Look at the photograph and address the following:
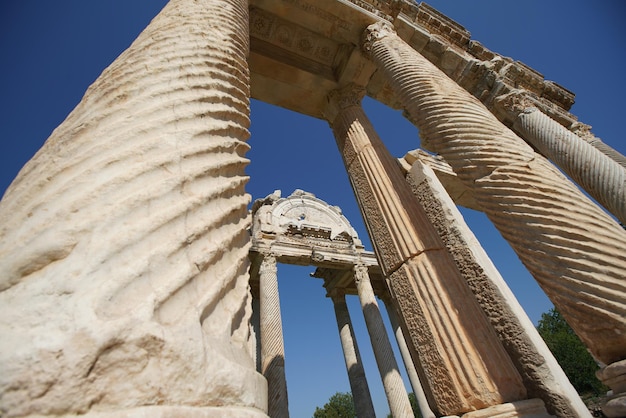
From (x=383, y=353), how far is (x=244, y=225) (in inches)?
447

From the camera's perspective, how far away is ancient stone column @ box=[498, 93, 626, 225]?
3.86m

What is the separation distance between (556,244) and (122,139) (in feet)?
9.23

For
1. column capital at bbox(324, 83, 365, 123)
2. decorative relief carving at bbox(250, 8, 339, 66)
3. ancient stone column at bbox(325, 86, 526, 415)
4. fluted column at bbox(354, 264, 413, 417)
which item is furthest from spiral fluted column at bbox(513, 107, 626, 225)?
fluted column at bbox(354, 264, 413, 417)

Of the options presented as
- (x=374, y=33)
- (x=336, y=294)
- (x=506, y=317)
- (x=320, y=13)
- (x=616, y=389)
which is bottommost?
(x=616, y=389)

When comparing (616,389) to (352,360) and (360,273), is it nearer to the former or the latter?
(360,273)

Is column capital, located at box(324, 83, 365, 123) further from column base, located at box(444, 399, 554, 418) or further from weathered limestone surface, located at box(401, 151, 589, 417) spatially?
column base, located at box(444, 399, 554, 418)

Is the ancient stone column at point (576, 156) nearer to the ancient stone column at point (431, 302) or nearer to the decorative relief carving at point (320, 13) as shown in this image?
the ancient stone column at point (431, 302)

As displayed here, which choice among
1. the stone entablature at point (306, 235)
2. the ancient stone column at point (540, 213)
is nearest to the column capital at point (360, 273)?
the stone entablature at point (306, 235)

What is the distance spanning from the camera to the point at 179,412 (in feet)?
2.16

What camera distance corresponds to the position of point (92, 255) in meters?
0.77

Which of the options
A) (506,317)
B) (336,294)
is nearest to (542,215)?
(506,317)

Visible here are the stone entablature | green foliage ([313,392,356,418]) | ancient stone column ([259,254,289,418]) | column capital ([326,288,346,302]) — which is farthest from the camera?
green foliage ([313,392,356,418])

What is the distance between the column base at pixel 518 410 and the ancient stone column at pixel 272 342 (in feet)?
20.1

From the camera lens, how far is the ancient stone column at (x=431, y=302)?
223 cm
